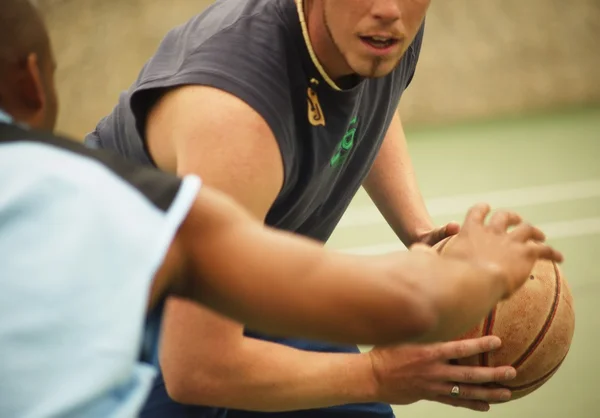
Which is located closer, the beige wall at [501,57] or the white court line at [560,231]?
the white court line at [560,231]

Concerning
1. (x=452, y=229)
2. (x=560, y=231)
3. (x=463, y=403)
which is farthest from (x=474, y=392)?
(x=560, y=231)

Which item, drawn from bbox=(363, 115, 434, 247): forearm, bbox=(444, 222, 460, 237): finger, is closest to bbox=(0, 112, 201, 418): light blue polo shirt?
bbox=(444, 222, 460, 237): finger

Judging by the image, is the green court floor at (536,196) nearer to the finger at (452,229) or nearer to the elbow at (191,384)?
the finger at (452,229)

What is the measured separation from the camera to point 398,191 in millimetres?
2438

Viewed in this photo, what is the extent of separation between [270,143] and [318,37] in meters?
0.32

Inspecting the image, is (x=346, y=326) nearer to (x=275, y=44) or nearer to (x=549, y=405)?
(x=275, y=44)

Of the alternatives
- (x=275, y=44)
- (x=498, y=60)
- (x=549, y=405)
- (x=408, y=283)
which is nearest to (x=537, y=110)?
(x=498, y=60)

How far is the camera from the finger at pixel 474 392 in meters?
1.66

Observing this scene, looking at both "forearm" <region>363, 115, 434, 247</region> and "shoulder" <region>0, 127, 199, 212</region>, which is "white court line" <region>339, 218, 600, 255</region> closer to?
"forearm" <region>363, 115, 434, 247</region>

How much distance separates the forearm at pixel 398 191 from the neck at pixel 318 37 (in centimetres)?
75

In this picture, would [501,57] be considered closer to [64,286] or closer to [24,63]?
[24,63]

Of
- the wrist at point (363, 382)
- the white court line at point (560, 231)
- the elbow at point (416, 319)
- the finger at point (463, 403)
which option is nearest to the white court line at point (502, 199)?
the white court line at point (560, 231)

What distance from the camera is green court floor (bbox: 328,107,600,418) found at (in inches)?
114

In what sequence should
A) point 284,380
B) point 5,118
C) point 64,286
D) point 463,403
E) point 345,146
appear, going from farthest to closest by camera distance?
1. point 345,146
2. point 463,403
3. point 284,380
4. point 5,118
5. point 64,286
